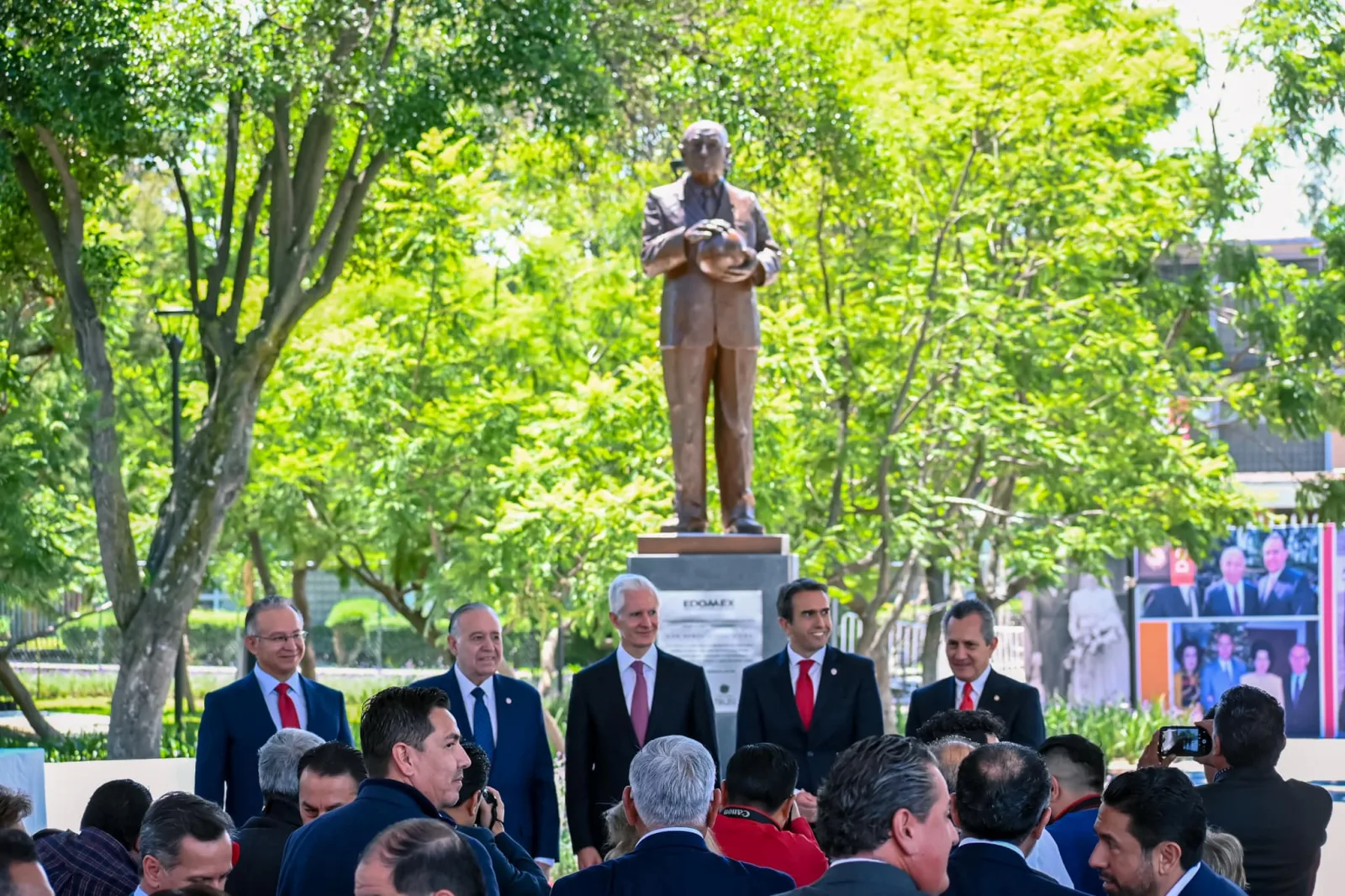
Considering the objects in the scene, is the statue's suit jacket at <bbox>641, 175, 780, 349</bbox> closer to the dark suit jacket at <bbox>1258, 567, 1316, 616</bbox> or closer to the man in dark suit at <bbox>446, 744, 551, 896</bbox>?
the man in dark suit at <bbox>446, 744, 551, 896</bbox>

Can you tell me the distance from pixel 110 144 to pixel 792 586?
10585 millimetres

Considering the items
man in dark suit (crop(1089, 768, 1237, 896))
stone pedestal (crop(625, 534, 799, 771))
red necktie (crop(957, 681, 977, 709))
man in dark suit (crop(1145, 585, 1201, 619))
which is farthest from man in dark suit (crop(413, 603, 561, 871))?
man in dark suit (crop(1145, 585, 1201, 619))

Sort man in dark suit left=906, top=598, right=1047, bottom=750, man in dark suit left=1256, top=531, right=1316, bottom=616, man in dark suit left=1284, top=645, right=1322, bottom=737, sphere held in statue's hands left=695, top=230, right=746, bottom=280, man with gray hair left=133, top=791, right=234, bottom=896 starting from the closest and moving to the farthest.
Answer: man with gray hair left=133, top=791, right=234, bottom=896, man in dark suit left=906, top=598, right=1047, bottom=750, sphere held in statue's hands left=695, top=230, right=746, bottom=280, man in dark suit left=1256, top=531, right=1316, bottom=616, man in dark suit left=1284, top=645, right=1322, bottom=737

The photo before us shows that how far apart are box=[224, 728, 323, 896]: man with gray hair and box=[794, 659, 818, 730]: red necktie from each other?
280cm

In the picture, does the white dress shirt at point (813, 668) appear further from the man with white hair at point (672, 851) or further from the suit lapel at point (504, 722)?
the man with white hair at point (672, 851)

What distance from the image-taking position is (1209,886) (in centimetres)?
436

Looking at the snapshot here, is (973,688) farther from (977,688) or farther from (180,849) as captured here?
(180,849)

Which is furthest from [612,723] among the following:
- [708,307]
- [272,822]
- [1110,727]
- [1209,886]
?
[1110,727]

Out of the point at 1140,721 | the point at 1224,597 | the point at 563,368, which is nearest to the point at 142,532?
the point at 563,368

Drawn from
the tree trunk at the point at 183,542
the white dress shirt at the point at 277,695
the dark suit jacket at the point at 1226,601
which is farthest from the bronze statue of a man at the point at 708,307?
the dark suit jacket at the point at 1226,601

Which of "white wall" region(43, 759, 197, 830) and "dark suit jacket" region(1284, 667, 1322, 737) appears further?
"dark suit jacket" region(1284, 667, 1322, 737)

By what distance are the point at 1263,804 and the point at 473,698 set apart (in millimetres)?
3000

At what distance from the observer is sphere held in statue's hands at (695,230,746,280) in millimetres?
9656

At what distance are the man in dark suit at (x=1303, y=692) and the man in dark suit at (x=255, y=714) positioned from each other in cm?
2877
